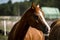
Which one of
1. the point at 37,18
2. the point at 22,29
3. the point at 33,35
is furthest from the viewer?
the point at 33,35

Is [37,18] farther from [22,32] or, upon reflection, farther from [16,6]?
[16,6]

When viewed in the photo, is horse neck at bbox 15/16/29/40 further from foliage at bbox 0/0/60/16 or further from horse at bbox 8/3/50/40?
foliage at bbox 0/0/60/16

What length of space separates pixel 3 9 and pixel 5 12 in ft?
5.01

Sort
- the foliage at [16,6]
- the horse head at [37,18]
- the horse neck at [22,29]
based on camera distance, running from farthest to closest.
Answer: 1. the foliage at [16,6]
2. the horse neck at [22,29]
3. the horse head at [37,18]

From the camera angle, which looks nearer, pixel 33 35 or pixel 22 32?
pixel 22 32

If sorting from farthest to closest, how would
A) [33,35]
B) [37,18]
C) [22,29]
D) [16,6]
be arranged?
[16,6] → [33,35] → [22,29] → [37,18]

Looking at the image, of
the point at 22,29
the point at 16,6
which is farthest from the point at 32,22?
the point at 16,6

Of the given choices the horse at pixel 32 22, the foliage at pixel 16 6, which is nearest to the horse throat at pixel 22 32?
the horse at pixel 32 22

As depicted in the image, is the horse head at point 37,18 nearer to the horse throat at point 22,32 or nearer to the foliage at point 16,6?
the horse throat at point 22,32

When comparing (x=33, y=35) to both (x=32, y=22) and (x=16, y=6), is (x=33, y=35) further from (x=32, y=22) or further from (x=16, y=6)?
(x=16, y=6)

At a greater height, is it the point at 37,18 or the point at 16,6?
the point at 37,18

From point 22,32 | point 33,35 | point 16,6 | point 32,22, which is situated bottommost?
point 16,6

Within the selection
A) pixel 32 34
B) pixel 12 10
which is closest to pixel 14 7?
pixel 12 10

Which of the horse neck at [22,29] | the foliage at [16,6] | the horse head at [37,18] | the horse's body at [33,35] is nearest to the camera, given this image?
the horse head at [37,18]
